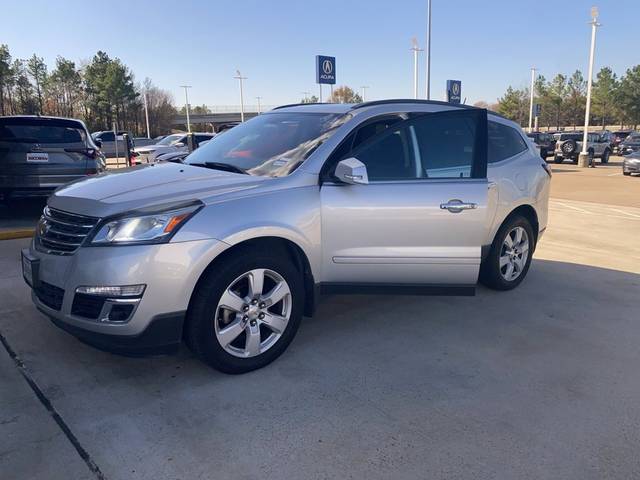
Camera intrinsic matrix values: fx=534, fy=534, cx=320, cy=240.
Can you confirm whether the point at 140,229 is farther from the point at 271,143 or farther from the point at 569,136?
the point at 569,136

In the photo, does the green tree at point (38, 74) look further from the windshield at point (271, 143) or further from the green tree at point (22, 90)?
the windshield at point (271, 143)

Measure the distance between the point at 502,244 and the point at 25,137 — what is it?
6.78 metres

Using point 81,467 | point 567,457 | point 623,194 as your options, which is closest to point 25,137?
point 81,467

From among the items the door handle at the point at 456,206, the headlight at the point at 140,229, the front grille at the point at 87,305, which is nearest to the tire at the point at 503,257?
the door handle at the point at 456,206

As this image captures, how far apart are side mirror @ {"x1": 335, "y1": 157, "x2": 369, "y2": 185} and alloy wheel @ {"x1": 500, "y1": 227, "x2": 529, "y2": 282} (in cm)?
220

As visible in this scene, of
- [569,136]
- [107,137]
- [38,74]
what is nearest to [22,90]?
[38,74]

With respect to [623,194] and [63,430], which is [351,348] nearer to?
[63,430]

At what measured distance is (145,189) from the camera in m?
3.34

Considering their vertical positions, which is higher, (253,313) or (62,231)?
(62,231)

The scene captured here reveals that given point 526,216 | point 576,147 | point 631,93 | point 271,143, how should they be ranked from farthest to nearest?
point 631,93 → point 576,147 → point 526,216 → point 271,143

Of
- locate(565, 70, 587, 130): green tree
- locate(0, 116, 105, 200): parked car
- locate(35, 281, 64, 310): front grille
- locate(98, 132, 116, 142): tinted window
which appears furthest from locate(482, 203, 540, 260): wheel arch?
locate(565, 70, 587, 130): green tree

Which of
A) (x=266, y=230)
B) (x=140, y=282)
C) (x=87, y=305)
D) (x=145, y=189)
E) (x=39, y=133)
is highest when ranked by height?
(x=39, y=133)

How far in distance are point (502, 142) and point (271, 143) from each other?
2.43 meters

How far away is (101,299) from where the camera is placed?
297 cm
